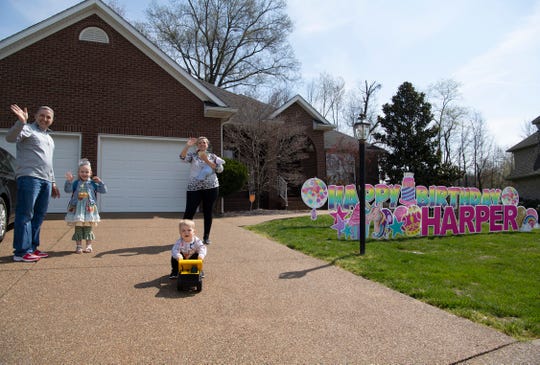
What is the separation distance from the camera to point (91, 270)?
13.4 feet

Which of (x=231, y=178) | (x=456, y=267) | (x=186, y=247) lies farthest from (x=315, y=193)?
(x=186, y=247)

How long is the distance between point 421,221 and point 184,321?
686cm

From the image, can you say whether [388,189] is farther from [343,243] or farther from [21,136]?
[21,136]

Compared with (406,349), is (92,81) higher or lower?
higher

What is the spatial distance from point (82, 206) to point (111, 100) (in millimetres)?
6772

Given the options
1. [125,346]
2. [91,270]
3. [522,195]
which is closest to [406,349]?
[125,346]

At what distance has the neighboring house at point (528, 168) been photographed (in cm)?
2359

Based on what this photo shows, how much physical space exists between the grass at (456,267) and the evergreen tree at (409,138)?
14.4m

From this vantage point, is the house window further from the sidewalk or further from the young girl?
the sidewalk

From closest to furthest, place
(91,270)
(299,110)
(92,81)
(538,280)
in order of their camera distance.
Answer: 1. (91,270)
2. (538,280)
3. (92,81)
4. (299,110)

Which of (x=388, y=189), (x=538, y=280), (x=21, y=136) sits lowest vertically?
(x=538, y=280)

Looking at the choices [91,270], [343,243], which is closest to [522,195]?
[343,243]

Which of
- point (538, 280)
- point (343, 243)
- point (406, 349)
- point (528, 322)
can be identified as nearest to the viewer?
point (406, 349)

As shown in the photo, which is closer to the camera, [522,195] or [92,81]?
[92,81]
